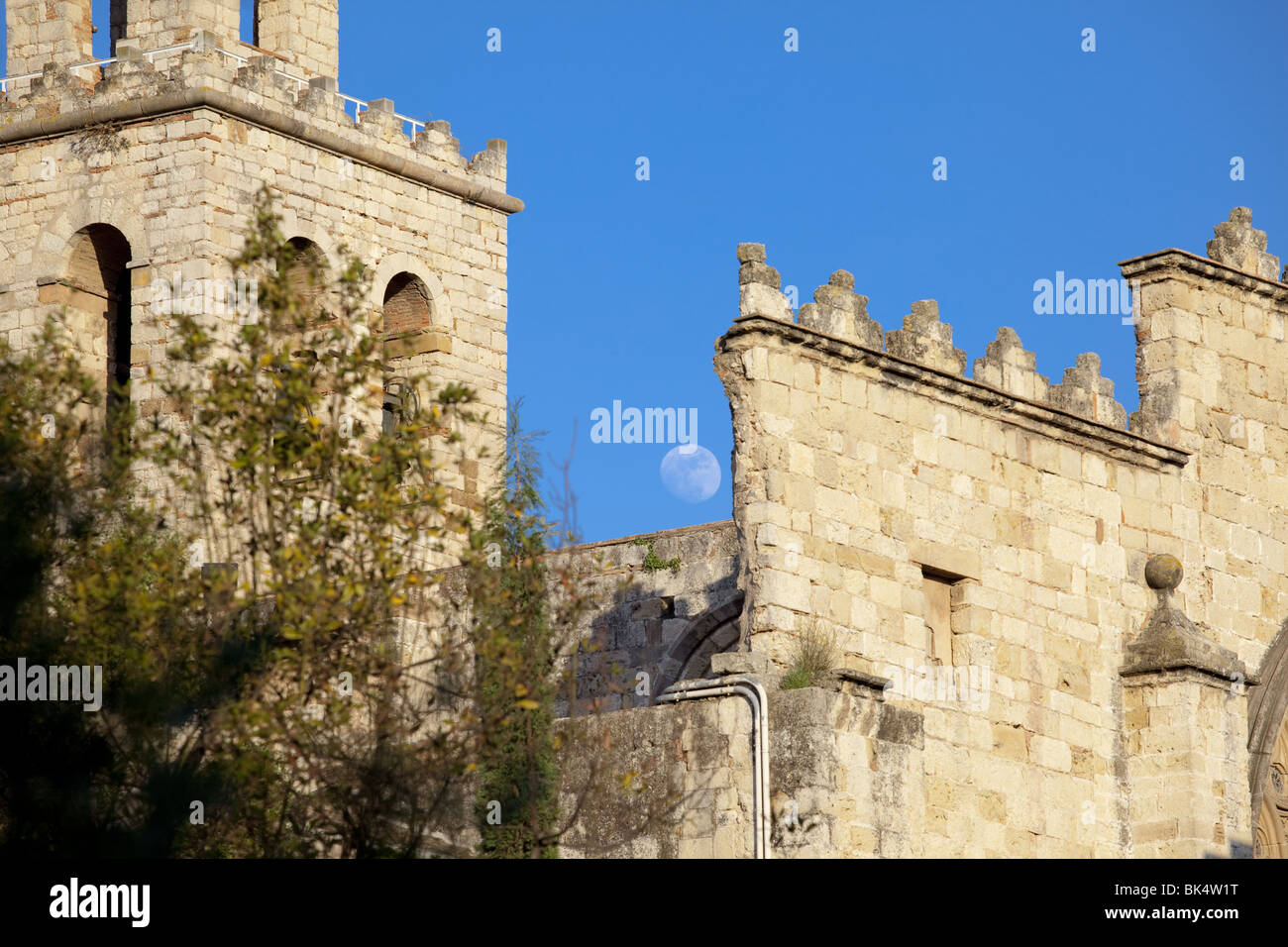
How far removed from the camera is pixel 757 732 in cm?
1684

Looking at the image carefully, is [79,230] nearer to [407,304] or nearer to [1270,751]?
[407,304]

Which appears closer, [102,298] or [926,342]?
[926,342]

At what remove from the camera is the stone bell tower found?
29.8 m

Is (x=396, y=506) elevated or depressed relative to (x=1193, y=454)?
depressed

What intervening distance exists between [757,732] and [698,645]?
7.38 m

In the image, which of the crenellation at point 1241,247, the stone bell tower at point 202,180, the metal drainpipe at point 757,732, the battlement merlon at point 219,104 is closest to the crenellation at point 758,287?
the metal drainpipe at point 757,732

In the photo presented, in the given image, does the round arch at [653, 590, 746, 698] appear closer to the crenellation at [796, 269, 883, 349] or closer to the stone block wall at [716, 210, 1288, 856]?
the stone block wall at [716, 210, 1288, 856]

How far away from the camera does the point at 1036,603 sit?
64.1ft

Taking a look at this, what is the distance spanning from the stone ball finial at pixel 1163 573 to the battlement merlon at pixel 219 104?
525 inches

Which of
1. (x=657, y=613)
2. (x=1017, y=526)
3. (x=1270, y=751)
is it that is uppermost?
(x=657, y=613)

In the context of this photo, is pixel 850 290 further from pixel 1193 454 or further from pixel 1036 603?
pixel 1193 454

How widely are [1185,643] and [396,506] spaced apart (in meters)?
7.35

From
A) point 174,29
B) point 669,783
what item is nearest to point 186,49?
point 174,29
